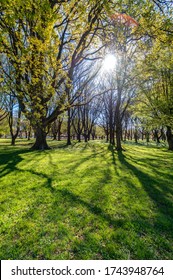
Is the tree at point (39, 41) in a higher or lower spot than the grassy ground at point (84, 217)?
higher

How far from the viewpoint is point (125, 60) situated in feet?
54.4

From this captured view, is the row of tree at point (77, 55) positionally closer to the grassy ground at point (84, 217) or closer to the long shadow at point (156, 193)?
the grassy ground at point (84, 217)

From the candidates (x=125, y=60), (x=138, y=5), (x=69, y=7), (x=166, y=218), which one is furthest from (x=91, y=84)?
(x=166, y=218)

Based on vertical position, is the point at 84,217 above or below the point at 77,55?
below

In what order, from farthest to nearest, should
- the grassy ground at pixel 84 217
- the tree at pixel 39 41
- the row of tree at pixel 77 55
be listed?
the row of tree at pixel 77 55 → the tree at pixel 39 41 → the grassy ground at pixel 84 217

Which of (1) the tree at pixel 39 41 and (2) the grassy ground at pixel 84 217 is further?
(1) the tree at pixel 39 41

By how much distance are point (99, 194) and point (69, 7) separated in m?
10.6

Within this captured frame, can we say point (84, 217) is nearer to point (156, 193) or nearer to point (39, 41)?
point (156, 193)

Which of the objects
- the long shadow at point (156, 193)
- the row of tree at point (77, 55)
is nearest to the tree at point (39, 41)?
the row of tree at point (77, 55)

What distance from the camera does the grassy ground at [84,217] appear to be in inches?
133

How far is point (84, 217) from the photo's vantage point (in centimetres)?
448

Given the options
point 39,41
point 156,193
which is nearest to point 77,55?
point 39,41

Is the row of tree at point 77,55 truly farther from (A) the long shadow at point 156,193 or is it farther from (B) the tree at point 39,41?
(A) the long shadow at point 156,193

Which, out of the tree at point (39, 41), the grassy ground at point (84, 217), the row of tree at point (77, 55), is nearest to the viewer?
the grassy ground at point (84, 217)
